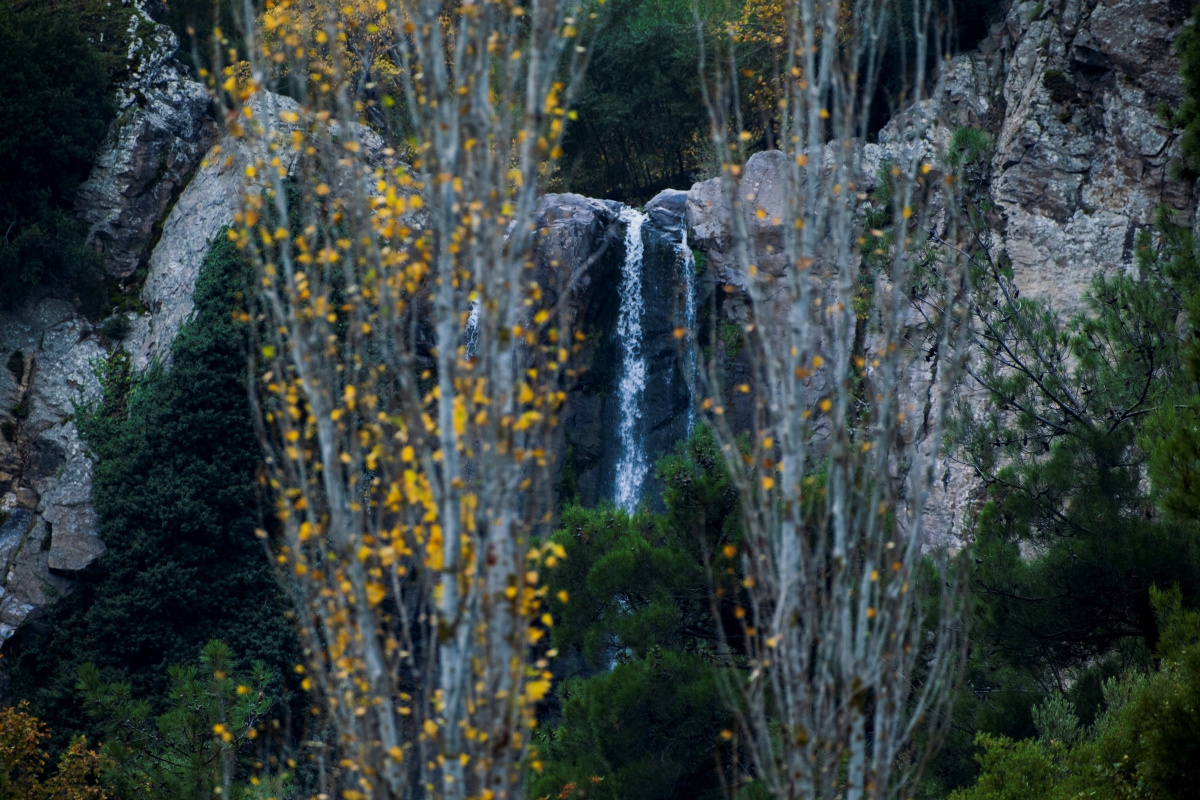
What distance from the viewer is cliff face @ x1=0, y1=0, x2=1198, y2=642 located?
12742 mm

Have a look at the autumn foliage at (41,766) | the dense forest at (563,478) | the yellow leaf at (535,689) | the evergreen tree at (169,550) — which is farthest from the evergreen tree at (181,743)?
the yellow leaf at (535,689)

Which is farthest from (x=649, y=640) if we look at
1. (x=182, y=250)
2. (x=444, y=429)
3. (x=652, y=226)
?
(x=182, y=250)

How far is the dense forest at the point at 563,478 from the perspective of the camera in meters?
4.17

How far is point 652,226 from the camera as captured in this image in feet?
55.7

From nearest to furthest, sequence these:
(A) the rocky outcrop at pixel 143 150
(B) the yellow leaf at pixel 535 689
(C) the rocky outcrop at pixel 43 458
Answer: (B) the yellow leaf at pixel 535 689 → (C) the rocky outcrop at pixel 43 458 → (A) the rocky outcrop at pixel 143 150

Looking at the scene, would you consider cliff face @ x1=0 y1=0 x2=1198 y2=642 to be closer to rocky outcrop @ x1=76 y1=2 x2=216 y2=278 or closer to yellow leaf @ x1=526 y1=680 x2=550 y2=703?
rocky outcrop @ x1=76 y1=2 x2=216 y2=278

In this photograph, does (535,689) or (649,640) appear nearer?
(535,689)

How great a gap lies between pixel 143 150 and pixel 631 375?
371 inches

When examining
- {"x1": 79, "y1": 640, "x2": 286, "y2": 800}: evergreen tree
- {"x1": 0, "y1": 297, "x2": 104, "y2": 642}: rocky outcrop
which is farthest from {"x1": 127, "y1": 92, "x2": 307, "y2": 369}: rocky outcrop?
{"x1": 79, "y1": 640, "x2": 286, "y2": 800}: evergreen tree

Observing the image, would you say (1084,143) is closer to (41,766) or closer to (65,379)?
(41,766)

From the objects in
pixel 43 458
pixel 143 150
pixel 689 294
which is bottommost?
pixel 43 458

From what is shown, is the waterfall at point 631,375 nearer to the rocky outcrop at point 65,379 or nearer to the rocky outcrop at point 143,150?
the rocky outcrop at point 65,379

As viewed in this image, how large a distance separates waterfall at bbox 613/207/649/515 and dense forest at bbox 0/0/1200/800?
0.14 m

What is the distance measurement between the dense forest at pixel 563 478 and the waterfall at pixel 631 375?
0.14 m
